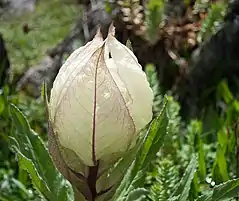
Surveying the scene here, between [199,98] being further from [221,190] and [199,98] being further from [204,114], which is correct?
[221,190]

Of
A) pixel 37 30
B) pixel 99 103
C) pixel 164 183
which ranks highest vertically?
pixel 99 103

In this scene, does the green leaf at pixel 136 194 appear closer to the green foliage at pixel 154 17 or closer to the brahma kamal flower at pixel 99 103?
the brahma kamal flower at pixel 99 103

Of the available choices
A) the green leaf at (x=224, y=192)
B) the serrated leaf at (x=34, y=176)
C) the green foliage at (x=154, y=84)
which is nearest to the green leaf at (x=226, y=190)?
the green leaf at (x=224, y=192)

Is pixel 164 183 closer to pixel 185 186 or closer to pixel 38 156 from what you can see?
pixel 185 186

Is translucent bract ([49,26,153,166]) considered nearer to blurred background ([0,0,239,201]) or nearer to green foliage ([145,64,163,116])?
blurred background ([0,0,239,201])

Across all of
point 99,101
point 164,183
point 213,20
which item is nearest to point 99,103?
point 99,101

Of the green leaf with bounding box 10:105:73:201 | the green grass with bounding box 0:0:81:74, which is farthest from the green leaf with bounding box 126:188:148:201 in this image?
the green grass with bounding box 0:0:81:74

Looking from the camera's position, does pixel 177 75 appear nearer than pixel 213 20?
No
